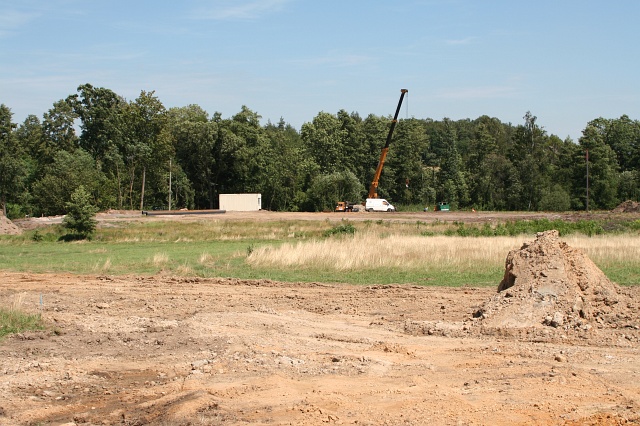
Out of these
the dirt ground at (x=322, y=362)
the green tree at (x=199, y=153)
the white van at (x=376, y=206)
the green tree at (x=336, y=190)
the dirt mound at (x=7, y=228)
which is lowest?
the dirt ground at (x=322, y=362)

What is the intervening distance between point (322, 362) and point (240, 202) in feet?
243

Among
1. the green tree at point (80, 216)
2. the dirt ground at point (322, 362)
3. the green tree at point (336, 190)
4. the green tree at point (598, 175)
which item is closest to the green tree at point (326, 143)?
the green tree at point (336, 190)

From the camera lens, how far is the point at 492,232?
132ft

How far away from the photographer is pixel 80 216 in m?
43.2

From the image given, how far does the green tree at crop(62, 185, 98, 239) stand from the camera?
4284cm

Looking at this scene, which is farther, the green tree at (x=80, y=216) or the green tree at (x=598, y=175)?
the green tree at (x=598, y=175)

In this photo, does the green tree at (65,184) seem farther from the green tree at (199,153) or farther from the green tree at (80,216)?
the green tree at (80,216)

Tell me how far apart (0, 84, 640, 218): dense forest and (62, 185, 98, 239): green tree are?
110ft

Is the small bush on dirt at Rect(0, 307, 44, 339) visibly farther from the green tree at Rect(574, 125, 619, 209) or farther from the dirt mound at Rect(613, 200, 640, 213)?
the green tree at Rect(574, 125, 619, 209)

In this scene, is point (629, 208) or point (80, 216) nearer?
point (80, 216)

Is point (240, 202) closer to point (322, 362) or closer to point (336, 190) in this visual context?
point (336, 190)

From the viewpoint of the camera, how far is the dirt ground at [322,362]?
8852mm

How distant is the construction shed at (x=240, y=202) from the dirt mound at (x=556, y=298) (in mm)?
70199

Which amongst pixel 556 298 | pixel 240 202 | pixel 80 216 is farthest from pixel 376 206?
pixel 556 298
